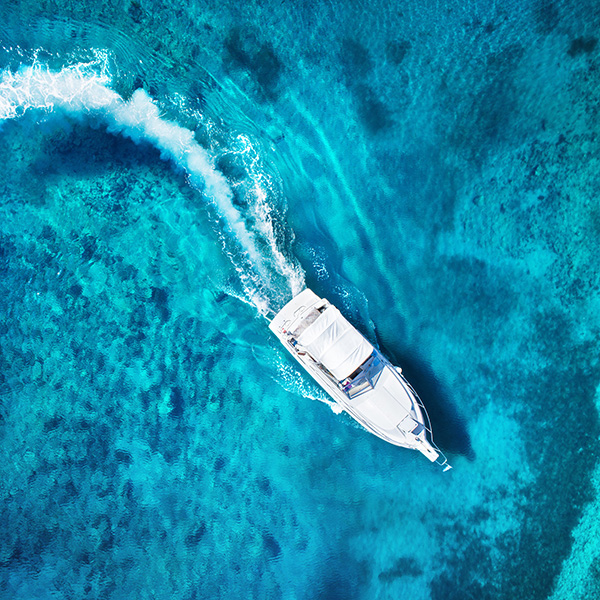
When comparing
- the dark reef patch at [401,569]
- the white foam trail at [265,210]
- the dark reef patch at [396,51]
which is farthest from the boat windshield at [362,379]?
the dark reef patch at [396,51]

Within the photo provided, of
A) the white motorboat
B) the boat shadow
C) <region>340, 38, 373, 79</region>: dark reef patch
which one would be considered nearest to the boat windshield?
the white motorboat

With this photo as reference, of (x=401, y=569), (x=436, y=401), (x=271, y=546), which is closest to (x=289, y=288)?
(x=436, y=401)

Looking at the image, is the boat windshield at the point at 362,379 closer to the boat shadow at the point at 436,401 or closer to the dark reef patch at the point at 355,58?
the boat shadow at the point at 436,401

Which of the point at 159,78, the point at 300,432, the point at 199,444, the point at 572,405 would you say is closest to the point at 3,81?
the point at 159,78

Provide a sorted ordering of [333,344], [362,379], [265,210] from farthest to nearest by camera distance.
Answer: [265,210] < [362,379] < [333,344]

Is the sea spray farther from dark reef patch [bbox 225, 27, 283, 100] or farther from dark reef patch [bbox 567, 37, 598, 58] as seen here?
dark reef patch [bbox 567, 37, 598, 58]

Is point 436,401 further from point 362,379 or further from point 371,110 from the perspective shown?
point 371,110
